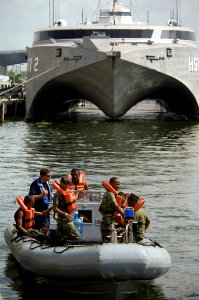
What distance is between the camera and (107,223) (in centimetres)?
1583

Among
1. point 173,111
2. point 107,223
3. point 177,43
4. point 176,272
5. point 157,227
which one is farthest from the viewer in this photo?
point 173,111

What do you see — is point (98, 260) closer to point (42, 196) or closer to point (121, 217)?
point (121, 217)

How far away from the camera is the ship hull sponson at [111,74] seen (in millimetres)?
51375

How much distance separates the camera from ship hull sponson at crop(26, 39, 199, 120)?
5138 cm

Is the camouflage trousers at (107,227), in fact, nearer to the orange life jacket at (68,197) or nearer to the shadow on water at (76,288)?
the orange life jacket at (68,197)

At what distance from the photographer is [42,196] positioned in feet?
55.9

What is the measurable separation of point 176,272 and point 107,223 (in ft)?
6.99


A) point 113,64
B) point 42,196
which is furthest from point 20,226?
Answer: point 113,64

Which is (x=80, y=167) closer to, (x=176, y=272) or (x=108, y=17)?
(x=176, y=272)

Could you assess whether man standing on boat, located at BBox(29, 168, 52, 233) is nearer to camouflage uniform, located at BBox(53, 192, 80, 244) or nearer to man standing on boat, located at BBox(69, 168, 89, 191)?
camouflage uniform, located at BBox(53, 192, 80, 244)

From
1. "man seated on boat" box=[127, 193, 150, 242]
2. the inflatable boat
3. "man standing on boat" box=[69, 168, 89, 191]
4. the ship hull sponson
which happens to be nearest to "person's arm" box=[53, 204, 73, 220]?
the inflatable boat

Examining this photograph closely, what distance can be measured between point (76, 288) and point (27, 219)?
2.11 meters

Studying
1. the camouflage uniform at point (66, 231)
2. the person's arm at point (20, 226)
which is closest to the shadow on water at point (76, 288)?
the person's arm at point (20, 226)

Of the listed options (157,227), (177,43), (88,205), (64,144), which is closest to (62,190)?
(88,205)
